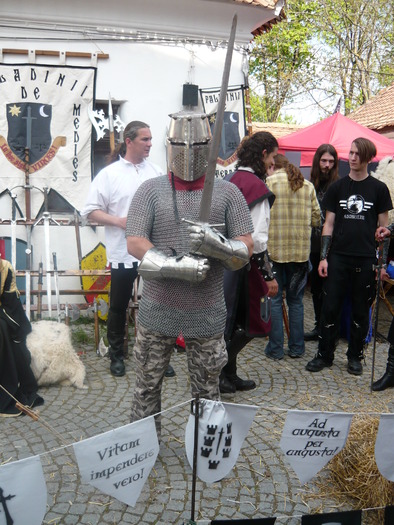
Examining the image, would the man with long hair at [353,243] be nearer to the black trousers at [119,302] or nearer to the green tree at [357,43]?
the black trousers at [119,302]

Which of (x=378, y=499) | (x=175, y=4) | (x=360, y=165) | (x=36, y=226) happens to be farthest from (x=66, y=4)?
(x=378, y=499)

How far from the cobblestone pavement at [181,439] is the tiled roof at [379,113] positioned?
344 inches

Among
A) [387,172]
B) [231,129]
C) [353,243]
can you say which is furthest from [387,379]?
[387,172]

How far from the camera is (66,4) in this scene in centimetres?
542

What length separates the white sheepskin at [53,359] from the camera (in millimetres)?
3945

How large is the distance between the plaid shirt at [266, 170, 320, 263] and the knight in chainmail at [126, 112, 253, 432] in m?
2.01

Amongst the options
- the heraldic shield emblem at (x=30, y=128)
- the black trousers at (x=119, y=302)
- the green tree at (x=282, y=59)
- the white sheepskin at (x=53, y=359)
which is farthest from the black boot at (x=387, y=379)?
the green tree at (x=282, y=59)

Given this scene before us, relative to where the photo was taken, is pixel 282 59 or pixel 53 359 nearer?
pixel 53 359

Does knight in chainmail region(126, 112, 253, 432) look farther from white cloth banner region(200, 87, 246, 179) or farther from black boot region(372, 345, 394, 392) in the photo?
white cloth banner region(200, 87, 246, 179)

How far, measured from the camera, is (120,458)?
6.62 feet

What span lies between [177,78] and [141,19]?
0.74 metres

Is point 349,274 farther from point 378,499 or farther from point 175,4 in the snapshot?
point 175,4

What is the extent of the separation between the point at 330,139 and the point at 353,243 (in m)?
3.62

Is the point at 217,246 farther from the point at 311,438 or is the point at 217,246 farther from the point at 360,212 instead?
the point at 360,212
